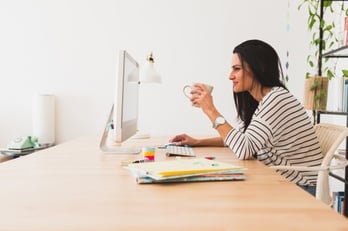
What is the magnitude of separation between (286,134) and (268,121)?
0.57ft

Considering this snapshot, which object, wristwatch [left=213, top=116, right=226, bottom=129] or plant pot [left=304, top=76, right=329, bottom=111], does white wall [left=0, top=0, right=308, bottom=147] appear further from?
wristwatch [left=213, top=116, right=226, bottom=129]

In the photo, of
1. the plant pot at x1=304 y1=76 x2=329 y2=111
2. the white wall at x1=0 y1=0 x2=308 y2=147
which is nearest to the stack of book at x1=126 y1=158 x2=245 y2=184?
the plant pot at x1=304 y1=76 x2=329 y2=111

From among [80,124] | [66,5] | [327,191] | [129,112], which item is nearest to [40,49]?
[66,5]

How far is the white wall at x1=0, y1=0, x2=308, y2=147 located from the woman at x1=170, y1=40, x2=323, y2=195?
151cm

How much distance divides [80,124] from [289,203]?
273 cm

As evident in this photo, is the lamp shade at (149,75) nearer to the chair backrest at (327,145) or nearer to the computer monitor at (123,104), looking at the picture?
the computer monitor at (123,104)

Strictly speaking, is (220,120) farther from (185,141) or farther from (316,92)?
(316,92)

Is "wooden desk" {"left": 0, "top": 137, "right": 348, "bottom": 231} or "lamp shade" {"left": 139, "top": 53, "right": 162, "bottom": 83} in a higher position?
"lamp shade" {"left": 139, "top": 53, "right": 162, "bottom": 83}

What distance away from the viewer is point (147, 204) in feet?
2.52

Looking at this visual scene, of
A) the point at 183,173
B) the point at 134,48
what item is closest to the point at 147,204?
the point at 183,173

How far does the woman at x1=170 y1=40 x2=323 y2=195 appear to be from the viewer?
4.69 ft

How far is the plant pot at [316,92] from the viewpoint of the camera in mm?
2590

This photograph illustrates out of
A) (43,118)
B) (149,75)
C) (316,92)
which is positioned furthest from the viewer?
(43,118)

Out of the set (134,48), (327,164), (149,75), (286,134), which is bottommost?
(327,164)
